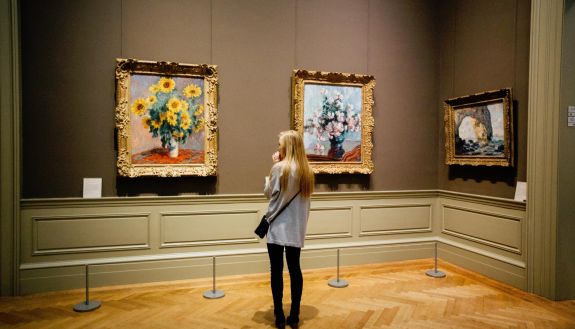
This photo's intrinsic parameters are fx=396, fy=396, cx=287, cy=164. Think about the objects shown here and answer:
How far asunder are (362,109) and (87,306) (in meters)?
3.90

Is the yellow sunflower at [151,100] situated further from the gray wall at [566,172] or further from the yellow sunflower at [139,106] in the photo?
the gray wall at [566,172]

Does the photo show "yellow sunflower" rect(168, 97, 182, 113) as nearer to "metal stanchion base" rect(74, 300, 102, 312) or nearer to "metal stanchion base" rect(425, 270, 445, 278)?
"metal stanchion base" rect(74, 300, 102, 312)

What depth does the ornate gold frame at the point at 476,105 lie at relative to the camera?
448cm

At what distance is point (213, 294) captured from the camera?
4.20m

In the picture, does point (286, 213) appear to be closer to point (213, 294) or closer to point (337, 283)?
point (213, 294)

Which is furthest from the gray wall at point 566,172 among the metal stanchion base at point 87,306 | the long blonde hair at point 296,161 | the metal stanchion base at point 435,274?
the metal stanchion base at point 87,306

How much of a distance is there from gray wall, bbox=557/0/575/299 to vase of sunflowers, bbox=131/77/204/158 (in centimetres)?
385

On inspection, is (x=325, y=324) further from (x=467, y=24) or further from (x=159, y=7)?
(x=467, y=24)

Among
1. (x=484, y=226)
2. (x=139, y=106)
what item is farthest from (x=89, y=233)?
(x=484, y=226)

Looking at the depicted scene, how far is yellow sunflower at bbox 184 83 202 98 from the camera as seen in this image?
15.1 ft

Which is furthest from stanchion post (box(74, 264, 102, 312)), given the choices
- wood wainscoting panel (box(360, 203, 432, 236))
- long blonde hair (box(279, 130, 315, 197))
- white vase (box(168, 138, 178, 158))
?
wood wainscoting panel (box(360, 203, 432, 236))

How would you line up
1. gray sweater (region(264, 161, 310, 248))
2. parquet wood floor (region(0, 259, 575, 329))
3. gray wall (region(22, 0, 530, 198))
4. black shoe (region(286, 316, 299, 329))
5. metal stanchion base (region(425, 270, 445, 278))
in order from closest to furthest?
gray sweater (region(264, 161, 310, 248)) < black shoe (region(286, 316, 299, 329)) < parquet wood floor (region(0, 259, 575, 329)) < gray wall (region(22, 0, 530, 198)) < metal stanchion base (region(425, 270, 445, 278))

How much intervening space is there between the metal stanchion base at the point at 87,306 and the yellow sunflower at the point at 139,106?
2026mm

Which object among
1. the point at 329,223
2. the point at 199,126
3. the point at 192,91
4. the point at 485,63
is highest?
the point at 485,63
